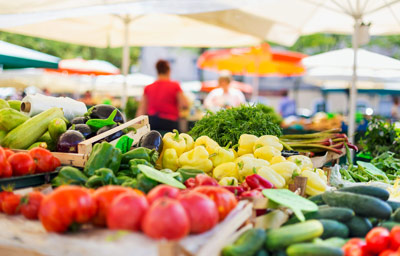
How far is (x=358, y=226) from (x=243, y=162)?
3.30 feet

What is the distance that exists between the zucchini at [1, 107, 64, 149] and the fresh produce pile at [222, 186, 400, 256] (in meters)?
1.90

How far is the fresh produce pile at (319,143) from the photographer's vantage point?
4.06m

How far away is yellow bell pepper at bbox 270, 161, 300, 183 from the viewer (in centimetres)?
296

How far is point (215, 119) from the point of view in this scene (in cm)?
397

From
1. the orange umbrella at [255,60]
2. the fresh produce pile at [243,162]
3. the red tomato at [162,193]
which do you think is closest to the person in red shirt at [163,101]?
the fresh produce pile at [243,162]

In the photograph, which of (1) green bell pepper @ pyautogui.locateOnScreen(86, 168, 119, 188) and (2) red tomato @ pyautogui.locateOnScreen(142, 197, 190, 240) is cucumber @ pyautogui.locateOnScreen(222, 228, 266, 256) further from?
(1) green bell pepper @ pyautogui.locateOnScreen(86, 168, 119, 188)

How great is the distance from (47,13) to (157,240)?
12.8 ft

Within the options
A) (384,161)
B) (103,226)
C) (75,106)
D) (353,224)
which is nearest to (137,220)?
(103,226)

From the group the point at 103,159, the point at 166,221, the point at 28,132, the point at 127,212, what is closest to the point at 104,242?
the point at 127,212

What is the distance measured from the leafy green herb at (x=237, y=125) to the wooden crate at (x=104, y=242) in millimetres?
1789

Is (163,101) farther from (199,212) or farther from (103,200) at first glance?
(199,212)

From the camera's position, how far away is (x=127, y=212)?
1.72m

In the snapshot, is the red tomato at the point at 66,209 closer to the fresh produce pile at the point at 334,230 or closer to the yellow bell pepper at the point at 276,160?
the fresh produce pile at the point at 334,230

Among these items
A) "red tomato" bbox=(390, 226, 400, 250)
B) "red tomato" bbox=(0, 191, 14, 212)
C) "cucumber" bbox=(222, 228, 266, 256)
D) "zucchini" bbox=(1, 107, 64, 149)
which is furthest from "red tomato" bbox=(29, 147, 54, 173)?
"red tomato" bbox=(390, 226, 400, 250)
